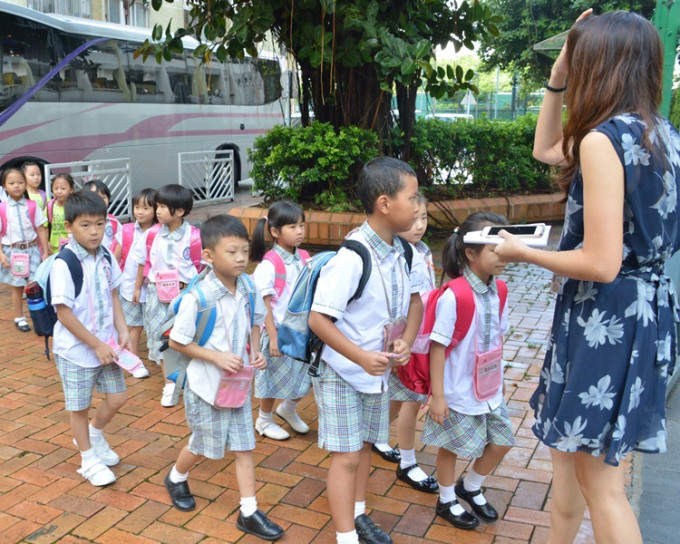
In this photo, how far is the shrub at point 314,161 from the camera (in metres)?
8.12

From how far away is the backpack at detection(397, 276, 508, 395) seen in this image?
2965 mm

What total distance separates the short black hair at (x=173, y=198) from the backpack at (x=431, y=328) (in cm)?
203

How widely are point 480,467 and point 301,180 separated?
5.56m

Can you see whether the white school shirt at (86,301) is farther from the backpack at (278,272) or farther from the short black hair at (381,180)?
the short black hair at (381,180)

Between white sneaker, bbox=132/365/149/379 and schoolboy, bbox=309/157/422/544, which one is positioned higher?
schoolboy, bbox=309/157/422/544

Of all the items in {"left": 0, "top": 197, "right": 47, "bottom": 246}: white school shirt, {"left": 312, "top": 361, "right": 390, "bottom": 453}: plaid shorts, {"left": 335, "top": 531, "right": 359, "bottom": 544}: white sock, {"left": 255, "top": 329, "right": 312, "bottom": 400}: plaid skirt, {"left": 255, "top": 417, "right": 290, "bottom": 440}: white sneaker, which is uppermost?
{"left": 0, "top": 197, "right": 47, "bottom": 246}: white school shirt

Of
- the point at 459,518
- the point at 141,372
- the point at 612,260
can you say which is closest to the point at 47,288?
the point at 141,372

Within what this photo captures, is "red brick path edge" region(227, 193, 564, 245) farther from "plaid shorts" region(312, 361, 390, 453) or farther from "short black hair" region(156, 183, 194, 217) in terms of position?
"plaid shorts" region(312, 361, 390, 453)

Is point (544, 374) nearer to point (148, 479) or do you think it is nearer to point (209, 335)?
point (209, 335)

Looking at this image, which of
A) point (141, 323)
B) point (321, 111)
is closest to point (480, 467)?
point (141, 323)

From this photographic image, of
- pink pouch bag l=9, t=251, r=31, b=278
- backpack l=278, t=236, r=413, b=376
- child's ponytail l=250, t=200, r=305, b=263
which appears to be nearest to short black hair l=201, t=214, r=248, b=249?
backpack l=278, t=236, r=413, b=376

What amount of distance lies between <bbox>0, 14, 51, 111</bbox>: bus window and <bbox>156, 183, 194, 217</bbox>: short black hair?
8037 millimetres

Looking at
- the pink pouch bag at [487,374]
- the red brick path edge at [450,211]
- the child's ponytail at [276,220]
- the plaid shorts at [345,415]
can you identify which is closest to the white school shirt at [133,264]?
the child's ponytail at [276,220]

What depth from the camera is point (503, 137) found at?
33.6ft
